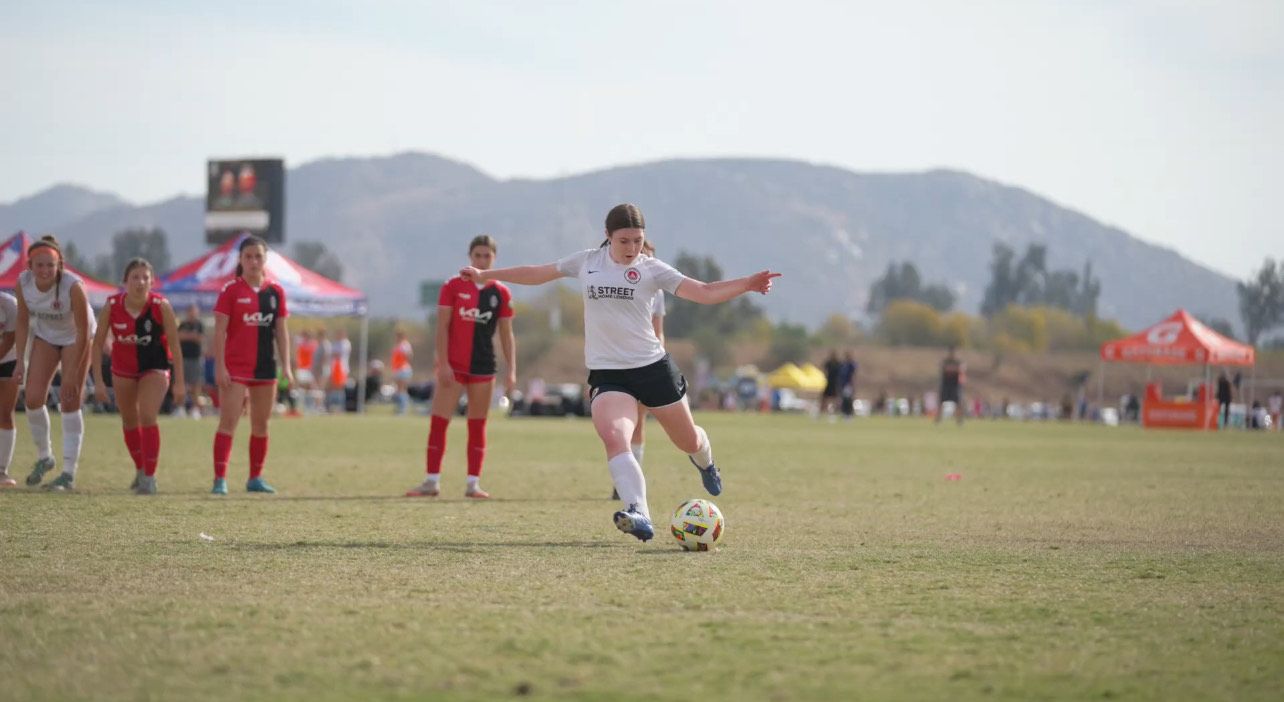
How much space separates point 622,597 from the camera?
6723 mm

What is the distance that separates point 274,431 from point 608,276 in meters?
18.3

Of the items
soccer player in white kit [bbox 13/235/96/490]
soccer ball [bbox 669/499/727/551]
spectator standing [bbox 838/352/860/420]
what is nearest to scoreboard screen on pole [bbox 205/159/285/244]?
spectator standing [bbox 838/352/860/420]

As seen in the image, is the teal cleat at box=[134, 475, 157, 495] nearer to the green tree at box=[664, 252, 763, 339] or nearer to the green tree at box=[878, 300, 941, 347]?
the green tree at box=[664, 252, 763, 339]

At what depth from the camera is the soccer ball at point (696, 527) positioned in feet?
28.4

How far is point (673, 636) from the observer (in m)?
5.70

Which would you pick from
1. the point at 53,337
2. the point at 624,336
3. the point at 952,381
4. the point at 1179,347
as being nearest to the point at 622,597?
the point at 624,336

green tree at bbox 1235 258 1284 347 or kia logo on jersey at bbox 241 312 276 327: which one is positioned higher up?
green tree at bbox 1235 258 1284 347

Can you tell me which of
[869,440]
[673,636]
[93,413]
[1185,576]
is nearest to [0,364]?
[673,636]

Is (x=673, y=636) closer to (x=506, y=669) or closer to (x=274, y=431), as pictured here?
(x=506, y=669)

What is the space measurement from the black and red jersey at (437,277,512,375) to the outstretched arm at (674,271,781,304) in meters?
4.37

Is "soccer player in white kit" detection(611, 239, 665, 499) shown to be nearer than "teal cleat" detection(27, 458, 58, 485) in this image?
Yes

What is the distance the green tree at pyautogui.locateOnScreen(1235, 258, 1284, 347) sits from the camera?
6869 cm

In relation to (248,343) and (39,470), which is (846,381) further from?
(39,470)

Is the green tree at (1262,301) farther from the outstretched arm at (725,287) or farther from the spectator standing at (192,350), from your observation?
the outstretched arm at (725,287)
